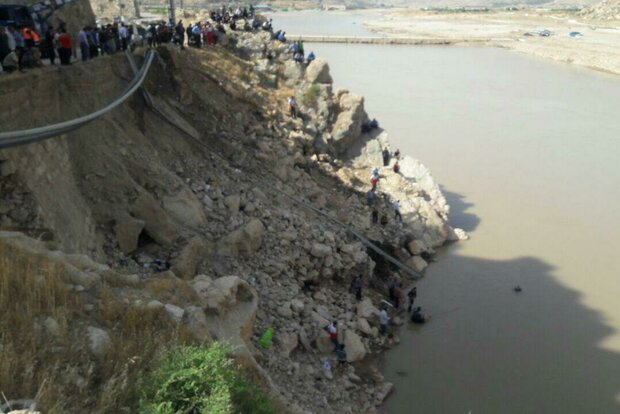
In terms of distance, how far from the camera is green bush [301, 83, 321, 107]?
2180 cm

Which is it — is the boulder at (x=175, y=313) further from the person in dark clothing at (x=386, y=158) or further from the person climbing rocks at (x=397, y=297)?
the person in dark clothing at (x=386, y=158)

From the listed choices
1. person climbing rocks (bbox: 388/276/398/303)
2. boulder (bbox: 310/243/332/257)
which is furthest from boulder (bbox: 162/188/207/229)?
person climbing rocks (bbox: 388/276/398/303)

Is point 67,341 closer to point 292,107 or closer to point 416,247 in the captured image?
point 416,247

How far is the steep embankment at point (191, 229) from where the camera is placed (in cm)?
547

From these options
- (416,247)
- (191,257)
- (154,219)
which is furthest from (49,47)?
(416,247)

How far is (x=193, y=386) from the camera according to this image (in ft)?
15.9

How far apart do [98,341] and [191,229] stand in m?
7.13

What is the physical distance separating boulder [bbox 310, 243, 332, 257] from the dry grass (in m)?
7.97

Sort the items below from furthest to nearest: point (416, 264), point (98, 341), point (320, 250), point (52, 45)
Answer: point (416, 264), point (320, 250), point (52, 45), point (98, 341)

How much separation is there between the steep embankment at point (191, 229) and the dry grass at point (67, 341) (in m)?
0.02

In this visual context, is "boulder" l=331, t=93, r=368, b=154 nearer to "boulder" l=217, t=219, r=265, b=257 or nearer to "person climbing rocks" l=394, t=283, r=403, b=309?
"person climbing rocks" l=394, t=283, r=403, b=309

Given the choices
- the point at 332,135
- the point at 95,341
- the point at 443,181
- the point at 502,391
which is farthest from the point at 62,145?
the point at 443,181

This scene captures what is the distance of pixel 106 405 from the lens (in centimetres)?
448

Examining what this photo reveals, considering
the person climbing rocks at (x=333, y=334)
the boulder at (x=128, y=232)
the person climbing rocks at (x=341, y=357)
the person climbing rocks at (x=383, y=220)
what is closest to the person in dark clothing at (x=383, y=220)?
the person climbing rocks at (x=383, y=220)
